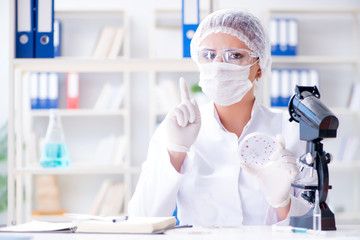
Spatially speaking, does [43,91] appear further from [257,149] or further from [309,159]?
[309,159]

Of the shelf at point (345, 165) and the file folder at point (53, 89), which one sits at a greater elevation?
the file folder at point (53, 89)

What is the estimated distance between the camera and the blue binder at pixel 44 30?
79.4 inches

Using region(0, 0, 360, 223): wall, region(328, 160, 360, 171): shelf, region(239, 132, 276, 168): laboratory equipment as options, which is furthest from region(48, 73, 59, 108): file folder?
region(239, 132, 276, 168): laboratory equipment

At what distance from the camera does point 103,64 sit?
203 centimetres

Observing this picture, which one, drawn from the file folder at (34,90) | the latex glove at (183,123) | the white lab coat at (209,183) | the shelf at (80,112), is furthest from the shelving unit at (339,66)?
the latex glove at (183,123)

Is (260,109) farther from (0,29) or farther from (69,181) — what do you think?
(0,29)

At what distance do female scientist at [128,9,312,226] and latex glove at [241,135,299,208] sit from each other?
0.26ft

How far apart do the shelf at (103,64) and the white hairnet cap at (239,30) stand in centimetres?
14

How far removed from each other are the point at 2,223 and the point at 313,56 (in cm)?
306

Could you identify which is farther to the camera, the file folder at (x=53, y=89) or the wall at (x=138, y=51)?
the wall at (x=138, y=51)

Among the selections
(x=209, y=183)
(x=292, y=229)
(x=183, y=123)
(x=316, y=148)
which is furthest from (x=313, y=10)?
(x=292, y=229)

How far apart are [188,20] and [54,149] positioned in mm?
818

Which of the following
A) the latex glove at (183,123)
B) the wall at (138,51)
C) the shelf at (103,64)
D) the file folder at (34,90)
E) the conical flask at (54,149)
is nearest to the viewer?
the latex glove at (183,123)

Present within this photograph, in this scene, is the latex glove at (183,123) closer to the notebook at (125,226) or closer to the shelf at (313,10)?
the notebook at (125,226)
